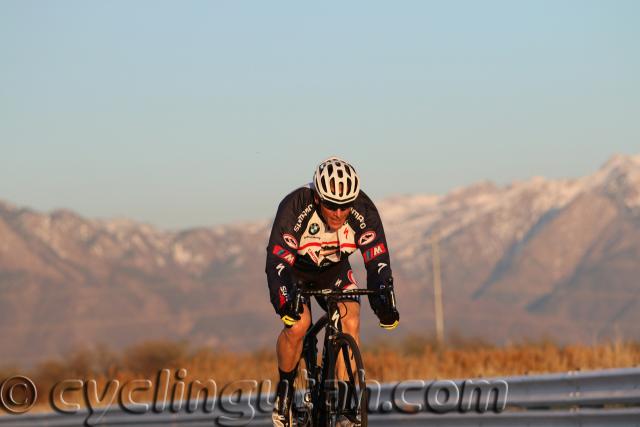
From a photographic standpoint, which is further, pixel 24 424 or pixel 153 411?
pixel 24 424

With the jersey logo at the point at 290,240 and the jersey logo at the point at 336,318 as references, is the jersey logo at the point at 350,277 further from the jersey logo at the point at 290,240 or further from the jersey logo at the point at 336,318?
the jersey logo at the point at 336,318

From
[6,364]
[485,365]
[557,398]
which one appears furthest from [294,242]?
[6,364]

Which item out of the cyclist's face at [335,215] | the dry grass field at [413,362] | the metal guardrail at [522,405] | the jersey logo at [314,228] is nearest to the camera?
the cyclist's face at [335,215]

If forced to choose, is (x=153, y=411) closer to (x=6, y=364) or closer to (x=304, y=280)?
(x=304, y=280)

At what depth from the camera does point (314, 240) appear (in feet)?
32.3

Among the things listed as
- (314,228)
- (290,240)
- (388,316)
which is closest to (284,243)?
(290,240)

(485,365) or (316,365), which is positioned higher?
(485,365)

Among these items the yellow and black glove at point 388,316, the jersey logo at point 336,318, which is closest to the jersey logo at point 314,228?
the jersey logo at point 336,318

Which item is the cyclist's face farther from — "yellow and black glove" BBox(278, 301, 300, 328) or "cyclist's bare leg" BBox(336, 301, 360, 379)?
"yellow and black glove" BBox(278, 301, 300, 328)

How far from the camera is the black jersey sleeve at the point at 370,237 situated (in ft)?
31.3

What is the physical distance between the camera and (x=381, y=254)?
958 centimetres

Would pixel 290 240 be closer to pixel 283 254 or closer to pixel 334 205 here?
pixel 283 254

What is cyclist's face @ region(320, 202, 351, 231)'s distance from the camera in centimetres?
939

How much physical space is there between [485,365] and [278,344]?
10112 millimetres
